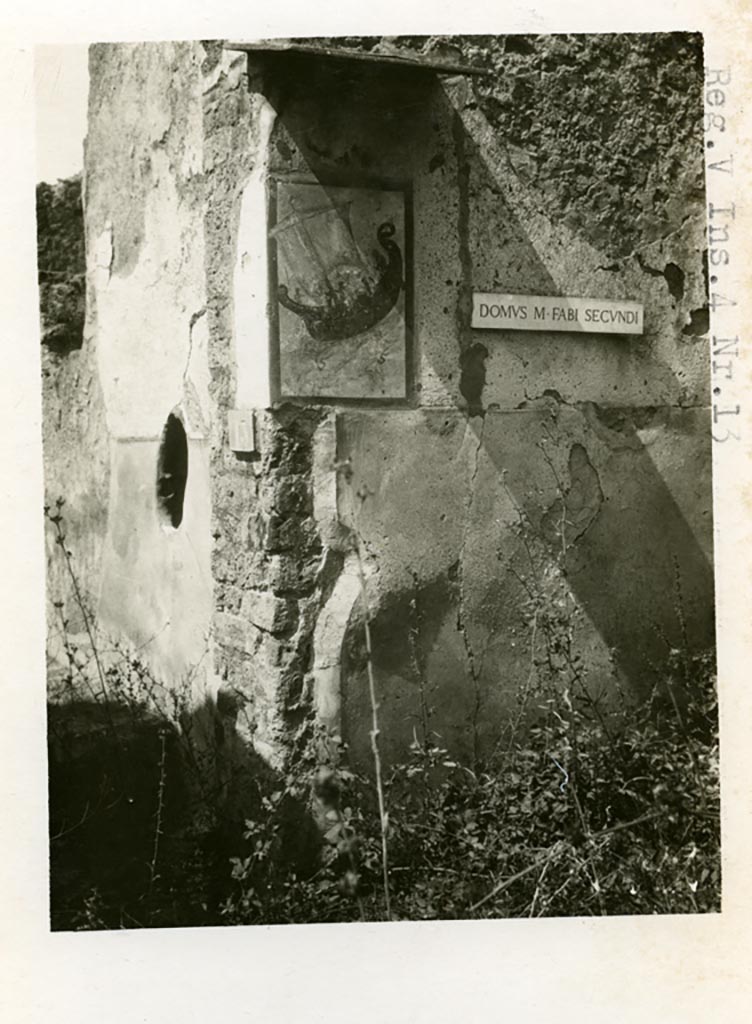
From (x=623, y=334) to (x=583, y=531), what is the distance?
74 cm

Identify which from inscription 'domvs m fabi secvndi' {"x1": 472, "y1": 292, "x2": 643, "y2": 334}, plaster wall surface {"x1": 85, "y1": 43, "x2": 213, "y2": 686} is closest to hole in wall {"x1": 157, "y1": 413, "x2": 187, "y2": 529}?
plaster wall surface {"x1": 85, "y1": 43, "x2": 213, "y2": 686}

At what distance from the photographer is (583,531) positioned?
163 inches

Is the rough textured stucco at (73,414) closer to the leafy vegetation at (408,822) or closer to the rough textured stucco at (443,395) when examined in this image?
the rough textured stucco at (443,395)

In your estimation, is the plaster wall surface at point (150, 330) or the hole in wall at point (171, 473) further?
the hole in wall at point (171, 473)

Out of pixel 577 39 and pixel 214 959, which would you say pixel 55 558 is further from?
pixel 577 39

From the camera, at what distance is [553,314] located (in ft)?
13.3

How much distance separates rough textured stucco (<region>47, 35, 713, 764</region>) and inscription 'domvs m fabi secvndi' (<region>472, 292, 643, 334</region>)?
0.04 meters

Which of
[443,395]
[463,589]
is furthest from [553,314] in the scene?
[463,589]

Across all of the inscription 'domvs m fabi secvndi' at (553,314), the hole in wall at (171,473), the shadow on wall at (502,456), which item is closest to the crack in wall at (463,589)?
the shadow on wall at (502,456)

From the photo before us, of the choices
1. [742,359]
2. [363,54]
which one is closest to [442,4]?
[363,54]

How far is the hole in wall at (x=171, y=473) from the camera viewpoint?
14.9 feet

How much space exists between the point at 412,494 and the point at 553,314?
85 cm

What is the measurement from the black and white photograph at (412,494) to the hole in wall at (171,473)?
0.08 metres

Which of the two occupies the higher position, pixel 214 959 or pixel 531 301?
pixel 531 301
